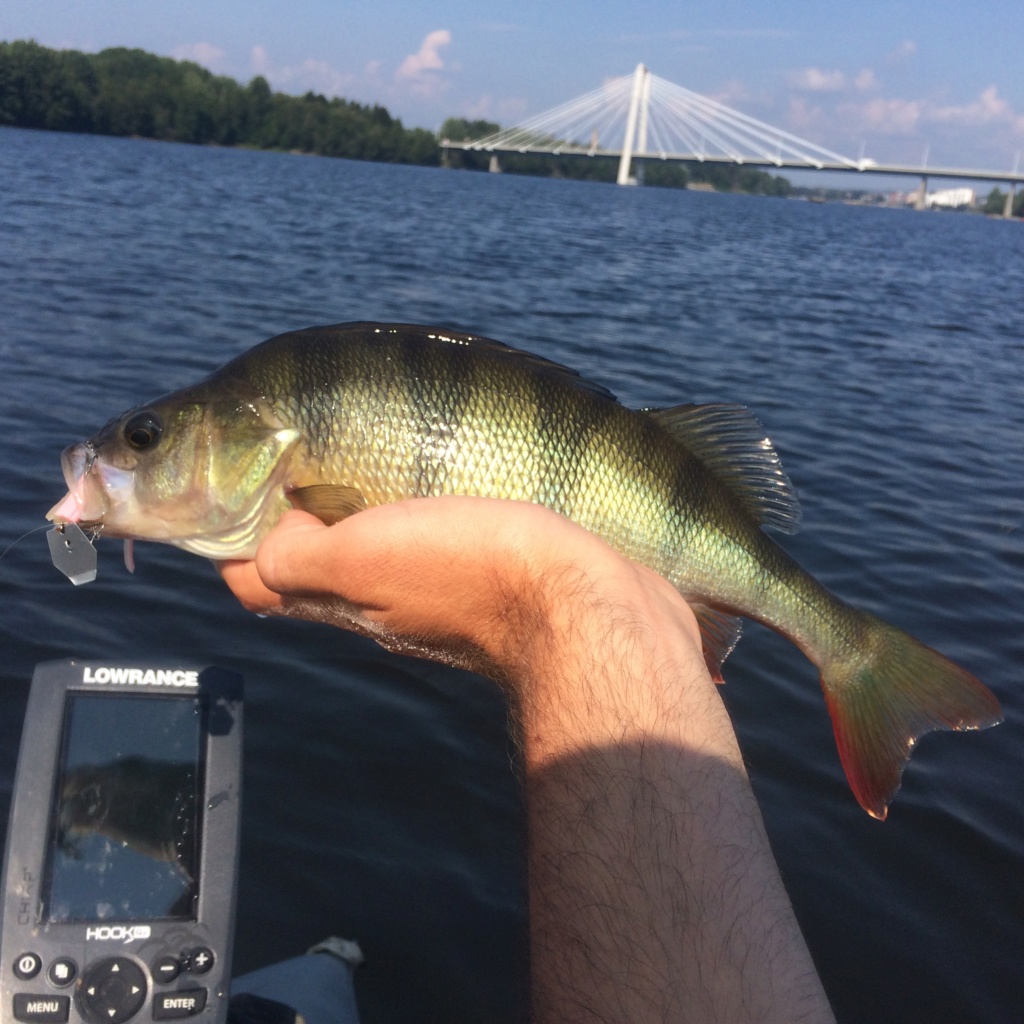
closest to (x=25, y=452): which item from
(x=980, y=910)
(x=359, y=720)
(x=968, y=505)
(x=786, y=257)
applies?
(x=359, y=720)

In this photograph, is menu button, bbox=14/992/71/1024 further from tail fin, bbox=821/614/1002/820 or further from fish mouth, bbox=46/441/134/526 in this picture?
tail fin, bbox=821/614/1002/820

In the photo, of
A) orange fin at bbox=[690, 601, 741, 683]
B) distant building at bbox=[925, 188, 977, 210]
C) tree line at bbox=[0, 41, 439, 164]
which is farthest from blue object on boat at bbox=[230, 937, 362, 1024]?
distant building at bbox=[925, 188, 977, 210]

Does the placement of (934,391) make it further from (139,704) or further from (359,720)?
(139,704)

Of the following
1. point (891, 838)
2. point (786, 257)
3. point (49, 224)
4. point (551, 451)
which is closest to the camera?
point (551, 451)

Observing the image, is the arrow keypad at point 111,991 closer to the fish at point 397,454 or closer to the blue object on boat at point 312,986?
the blue object on boat at point 312,986

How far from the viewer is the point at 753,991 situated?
1238 mm

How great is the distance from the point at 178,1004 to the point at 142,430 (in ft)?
4.74

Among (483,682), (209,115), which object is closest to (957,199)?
(209,115)

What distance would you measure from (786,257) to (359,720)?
2987 cm

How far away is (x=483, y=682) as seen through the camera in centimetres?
509

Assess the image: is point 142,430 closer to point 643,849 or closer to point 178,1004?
point 178,1004

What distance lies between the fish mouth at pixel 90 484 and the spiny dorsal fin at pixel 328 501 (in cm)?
45

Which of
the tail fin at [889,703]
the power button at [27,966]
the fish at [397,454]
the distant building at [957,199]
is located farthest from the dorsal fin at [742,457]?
the distant building at [957,199]

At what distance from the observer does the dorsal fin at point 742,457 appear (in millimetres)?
2760
